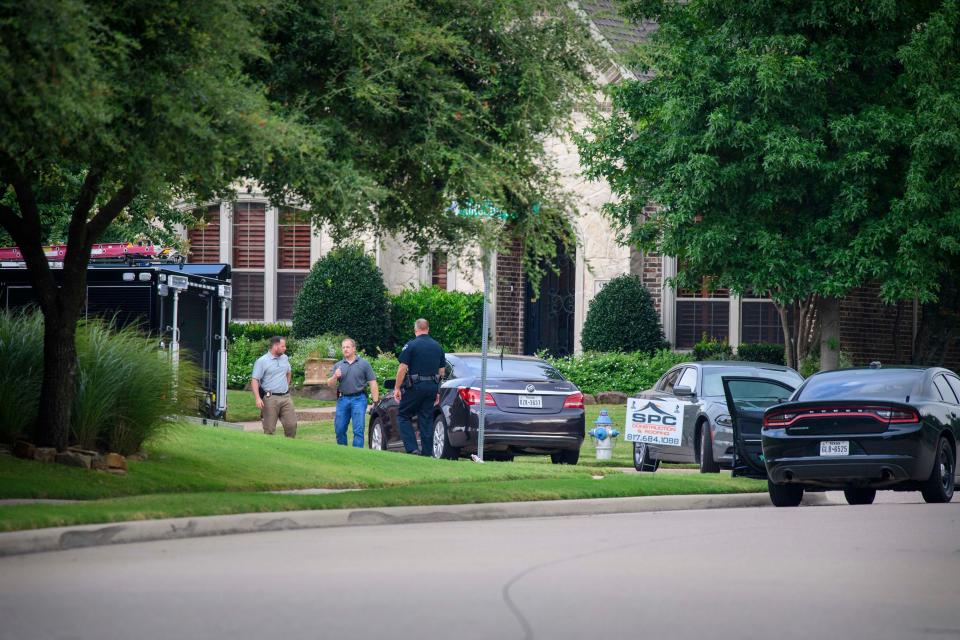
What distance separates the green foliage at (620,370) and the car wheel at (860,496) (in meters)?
12.6

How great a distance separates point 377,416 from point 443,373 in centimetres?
220

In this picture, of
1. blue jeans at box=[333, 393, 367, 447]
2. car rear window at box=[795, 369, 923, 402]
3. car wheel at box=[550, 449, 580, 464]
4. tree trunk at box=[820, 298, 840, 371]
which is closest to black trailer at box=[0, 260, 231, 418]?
blue jeans at box=[333, 393, 367, 447]

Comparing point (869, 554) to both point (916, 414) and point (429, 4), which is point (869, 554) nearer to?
point (916, 414)

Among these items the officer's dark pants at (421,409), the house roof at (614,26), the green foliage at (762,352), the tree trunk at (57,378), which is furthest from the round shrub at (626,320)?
the tree trunk at (57,378)

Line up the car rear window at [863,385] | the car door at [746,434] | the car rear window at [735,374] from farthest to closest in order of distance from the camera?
1. the car rear window at [735,374]
2. the car door at [746,434]
3. the car rear window at [863,385]

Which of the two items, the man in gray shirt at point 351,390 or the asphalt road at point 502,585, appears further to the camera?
the man in gray shirt at point 351,390

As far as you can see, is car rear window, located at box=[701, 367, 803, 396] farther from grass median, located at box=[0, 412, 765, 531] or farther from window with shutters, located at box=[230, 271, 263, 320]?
window with shutters, located at box=[230, 271, 263, 320]

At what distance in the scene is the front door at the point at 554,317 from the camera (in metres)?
34.2

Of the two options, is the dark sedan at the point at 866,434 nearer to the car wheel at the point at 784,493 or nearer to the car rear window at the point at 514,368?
the car wheel at the point at 784,493

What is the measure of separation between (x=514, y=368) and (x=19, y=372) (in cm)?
737

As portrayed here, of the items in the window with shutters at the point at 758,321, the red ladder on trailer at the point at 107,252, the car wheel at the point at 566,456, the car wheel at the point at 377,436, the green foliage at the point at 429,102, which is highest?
the green foliage at the point at 429,102

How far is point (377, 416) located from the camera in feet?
73.1

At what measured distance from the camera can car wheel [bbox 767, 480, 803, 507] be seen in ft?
54.4

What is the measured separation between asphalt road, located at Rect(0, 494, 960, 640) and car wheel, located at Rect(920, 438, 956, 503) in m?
2.56
